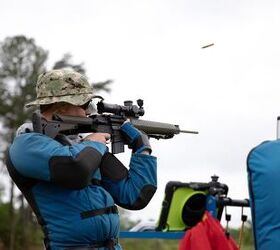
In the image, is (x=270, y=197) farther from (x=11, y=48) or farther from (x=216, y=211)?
(x=11, y=48)

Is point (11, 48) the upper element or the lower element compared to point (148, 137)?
upper

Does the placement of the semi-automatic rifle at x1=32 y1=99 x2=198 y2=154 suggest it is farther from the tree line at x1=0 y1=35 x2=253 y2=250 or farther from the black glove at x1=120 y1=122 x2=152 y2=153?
the tree line at x1=0 y1=35 x2=253 y2=250

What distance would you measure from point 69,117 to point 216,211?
5.35 ft

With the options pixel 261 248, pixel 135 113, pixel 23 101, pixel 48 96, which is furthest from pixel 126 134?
pixel 23 101

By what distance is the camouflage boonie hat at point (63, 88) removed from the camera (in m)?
3.82

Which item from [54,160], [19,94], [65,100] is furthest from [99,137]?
[19,94]

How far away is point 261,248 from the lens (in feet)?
7.25

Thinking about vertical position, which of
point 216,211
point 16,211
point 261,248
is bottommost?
point 16,211

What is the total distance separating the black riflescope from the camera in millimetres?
4117

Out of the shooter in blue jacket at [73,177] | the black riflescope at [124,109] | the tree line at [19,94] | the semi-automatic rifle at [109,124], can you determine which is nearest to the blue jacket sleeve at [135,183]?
the shooter in blue jacket at [73,177]

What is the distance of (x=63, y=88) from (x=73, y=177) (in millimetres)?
566

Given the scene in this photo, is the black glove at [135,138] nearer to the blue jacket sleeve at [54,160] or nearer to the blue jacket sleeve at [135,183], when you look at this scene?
→ the blue jacket sleeve at [135,183]

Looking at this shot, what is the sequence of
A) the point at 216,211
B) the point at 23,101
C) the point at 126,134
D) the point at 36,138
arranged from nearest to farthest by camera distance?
the point at 36,138, the point at 126,134, the point at 216,211, the point at 23,101

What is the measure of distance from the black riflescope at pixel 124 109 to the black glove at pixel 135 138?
10 centimetres
